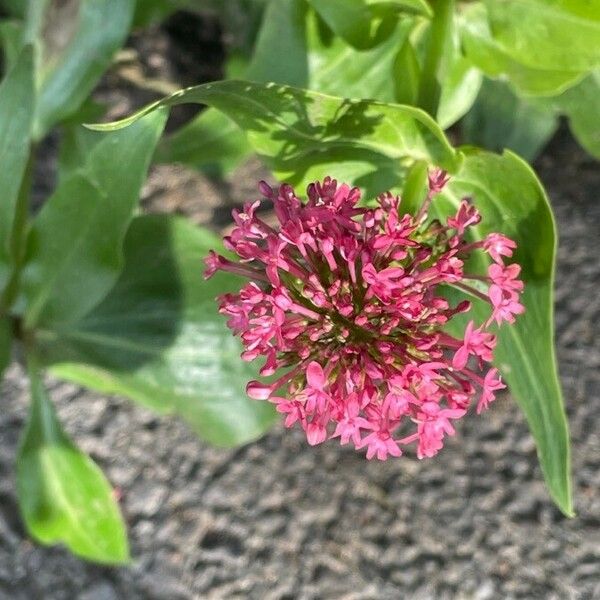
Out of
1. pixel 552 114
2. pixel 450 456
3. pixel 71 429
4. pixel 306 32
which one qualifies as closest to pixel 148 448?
pixel 71 429

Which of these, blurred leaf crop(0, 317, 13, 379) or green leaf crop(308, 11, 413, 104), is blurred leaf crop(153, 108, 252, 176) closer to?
green leaf crop(308, 11, 413, 104)

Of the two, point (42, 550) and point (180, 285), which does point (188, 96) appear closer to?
point (180, 285)

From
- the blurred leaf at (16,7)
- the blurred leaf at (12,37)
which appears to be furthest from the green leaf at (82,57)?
the blurred leaf at (16,7)

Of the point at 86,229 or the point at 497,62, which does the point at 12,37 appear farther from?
the point at 497,62

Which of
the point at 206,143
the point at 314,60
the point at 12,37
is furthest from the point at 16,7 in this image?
the point at 314,60

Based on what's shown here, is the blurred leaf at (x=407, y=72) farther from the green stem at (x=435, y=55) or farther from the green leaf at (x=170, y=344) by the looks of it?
the green leaf at (x=170, y=344)

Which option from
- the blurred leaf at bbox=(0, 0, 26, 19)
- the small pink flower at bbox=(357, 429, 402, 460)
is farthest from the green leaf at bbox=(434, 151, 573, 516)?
the blurred leaf at bbox=(0, 0, 26, 19)

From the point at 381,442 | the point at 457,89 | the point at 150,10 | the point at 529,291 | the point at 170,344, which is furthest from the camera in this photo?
the point at 150,10
